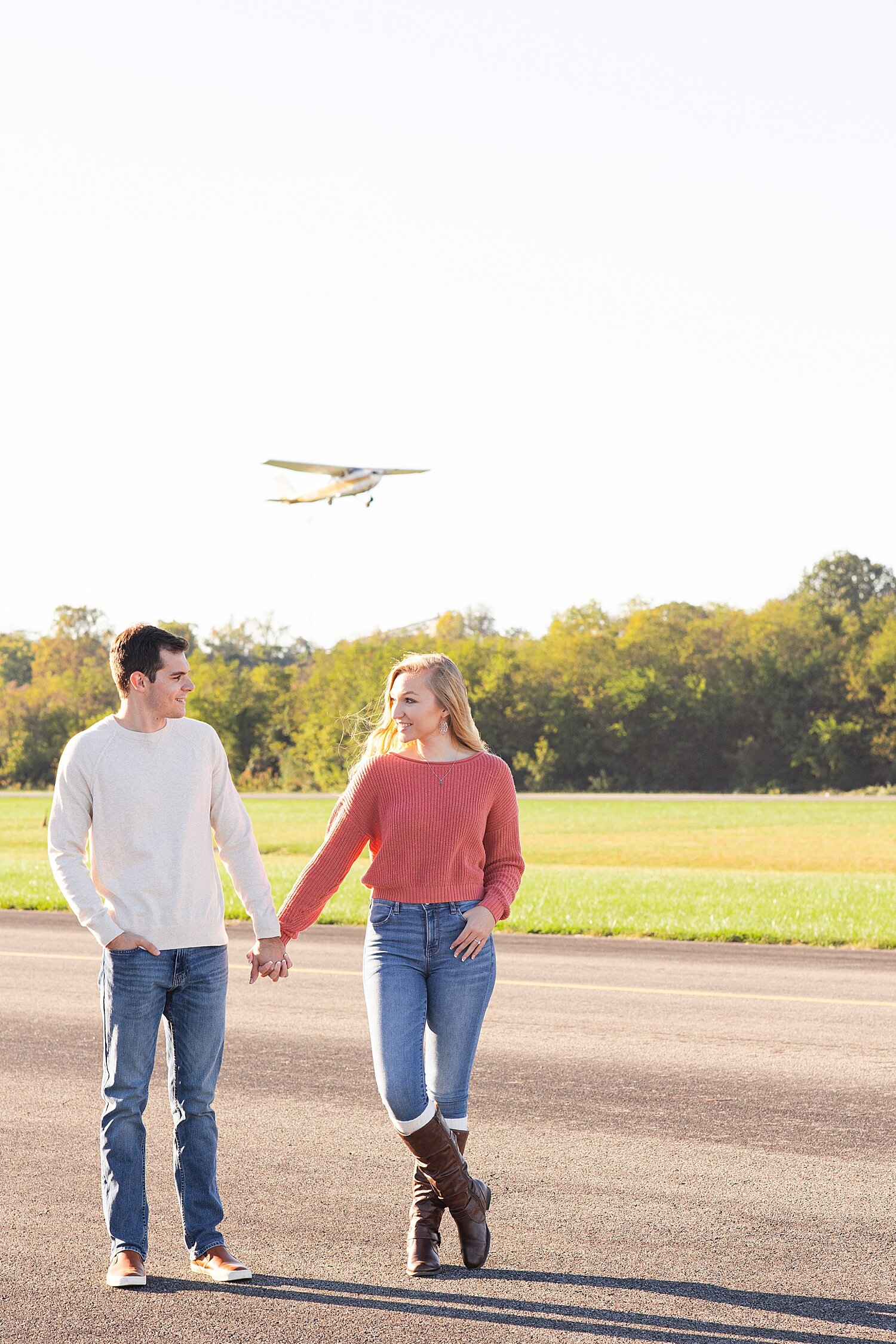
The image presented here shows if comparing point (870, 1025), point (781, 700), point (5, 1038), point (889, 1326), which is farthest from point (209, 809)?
point (781, 700)

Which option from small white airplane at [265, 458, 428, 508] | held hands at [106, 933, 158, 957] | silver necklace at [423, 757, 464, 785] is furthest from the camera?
small white airplane at [265, 458, 428, 508]

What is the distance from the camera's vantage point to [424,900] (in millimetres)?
4691

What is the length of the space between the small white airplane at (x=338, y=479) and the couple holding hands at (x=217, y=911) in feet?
175

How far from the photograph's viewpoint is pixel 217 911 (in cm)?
477

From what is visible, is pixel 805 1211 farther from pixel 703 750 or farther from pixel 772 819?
pixel 703 750

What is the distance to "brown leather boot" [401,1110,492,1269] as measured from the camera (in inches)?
182

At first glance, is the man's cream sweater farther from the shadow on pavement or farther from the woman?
the shadow on pavement

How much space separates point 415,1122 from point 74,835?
1.46m

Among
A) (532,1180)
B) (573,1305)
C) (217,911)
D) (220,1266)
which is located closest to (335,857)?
(217,911)

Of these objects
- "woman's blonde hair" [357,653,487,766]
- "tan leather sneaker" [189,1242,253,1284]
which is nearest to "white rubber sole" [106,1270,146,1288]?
"tan leather sneaker" [189,1242,253,1284]

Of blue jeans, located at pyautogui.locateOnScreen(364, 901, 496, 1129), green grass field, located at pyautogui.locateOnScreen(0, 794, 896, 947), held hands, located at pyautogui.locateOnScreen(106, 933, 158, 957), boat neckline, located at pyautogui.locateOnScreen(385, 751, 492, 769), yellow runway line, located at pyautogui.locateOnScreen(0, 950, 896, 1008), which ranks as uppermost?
boat neckline, located at pyautogui.locateOnScreen(385, 751, 492, 769)

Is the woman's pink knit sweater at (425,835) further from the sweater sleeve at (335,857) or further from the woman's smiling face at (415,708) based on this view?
the woman's smiling face at (415,708)

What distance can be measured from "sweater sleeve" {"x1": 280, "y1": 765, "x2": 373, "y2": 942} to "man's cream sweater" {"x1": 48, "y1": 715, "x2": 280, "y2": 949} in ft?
1.11

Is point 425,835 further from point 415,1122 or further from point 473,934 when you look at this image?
point 415,1122
